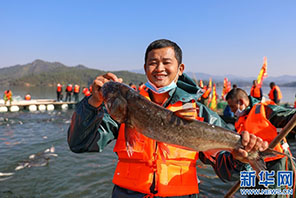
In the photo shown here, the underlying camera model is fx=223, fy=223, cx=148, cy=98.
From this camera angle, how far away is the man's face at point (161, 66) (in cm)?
299

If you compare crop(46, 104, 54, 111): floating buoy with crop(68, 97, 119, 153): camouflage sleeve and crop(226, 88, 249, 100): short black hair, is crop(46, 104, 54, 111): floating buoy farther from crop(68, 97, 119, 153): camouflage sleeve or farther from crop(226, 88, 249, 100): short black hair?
crop(68, 97, 119, 153): camouflage sleeve

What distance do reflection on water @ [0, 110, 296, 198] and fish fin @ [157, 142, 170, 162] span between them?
562cm

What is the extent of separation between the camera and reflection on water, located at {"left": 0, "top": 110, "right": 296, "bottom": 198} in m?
A: 7.92

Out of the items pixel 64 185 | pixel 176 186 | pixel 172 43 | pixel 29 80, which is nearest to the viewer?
pixel 176 186

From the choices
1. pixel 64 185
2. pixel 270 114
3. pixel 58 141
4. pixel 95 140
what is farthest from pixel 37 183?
pixel 270 114

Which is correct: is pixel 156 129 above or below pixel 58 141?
above

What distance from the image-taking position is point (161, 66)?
2971 mm

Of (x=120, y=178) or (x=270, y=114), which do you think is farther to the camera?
(x=270, y=114)

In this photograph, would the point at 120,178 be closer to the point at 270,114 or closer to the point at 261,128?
the point at 261,128

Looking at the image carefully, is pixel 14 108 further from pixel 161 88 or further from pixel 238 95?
pixel 161 88

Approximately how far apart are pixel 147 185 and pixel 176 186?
37cm

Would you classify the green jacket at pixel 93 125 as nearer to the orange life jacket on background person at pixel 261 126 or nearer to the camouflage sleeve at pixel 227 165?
the camouflage sleeve at pixel 227 165

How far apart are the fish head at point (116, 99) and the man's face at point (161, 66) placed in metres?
0.51

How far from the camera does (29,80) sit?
12594 cm
